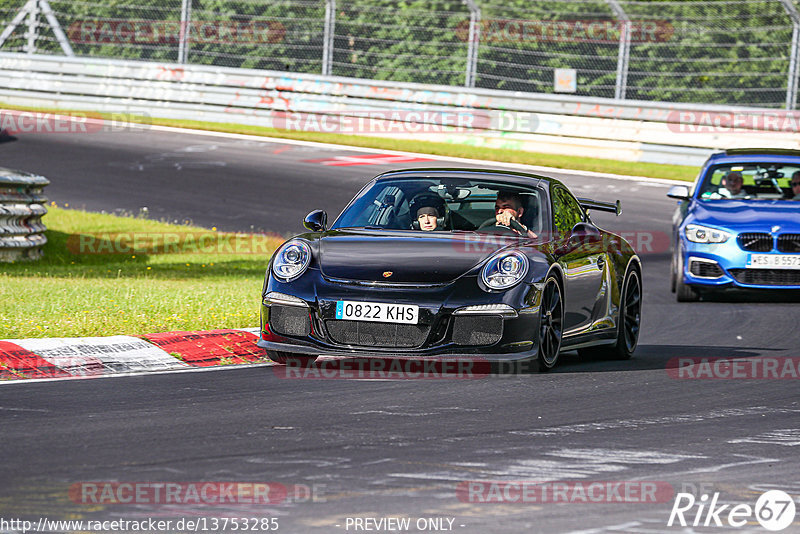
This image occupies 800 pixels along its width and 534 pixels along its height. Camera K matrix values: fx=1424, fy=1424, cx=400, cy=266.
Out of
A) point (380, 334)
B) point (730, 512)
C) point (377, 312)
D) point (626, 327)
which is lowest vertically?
point (626, 327)

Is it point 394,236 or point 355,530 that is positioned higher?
point 394,236

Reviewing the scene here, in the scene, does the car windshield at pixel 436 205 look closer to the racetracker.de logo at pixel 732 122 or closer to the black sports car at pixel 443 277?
the black sports car at pixel 443 277

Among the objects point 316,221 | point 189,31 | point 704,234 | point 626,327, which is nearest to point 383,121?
point 189,31

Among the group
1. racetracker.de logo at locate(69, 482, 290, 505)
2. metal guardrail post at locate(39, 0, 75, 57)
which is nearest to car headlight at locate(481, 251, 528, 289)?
racetracker.de logo at locate(69, 482, 290, 505)

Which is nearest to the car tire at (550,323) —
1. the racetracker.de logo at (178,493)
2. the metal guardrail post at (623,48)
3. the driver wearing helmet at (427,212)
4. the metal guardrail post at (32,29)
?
the driver wearing helmet at (427,212)

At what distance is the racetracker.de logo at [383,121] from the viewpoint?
25375mm

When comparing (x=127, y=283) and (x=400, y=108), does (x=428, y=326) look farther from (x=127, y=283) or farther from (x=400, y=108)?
(x=400, y=108)

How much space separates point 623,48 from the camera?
23625mm

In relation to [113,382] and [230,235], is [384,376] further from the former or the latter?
[230,235]

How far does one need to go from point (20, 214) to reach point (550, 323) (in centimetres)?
794

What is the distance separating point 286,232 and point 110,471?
490 inches

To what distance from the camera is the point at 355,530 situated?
4.63 metres

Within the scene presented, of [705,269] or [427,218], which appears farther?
[705,269]

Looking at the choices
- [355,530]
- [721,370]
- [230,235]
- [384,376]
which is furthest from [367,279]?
[230,235]
